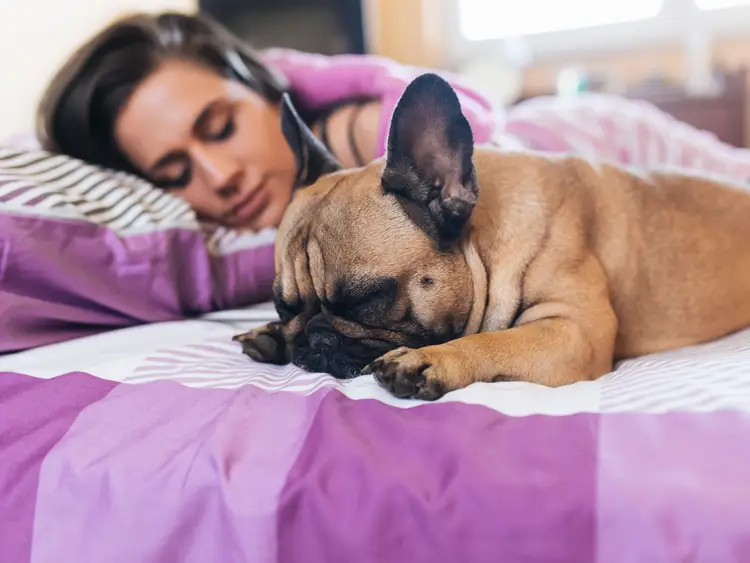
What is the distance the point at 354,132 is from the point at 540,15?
8.11ft

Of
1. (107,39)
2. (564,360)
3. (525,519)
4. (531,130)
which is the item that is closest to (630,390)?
(564,360)

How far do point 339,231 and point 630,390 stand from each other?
0.42 metres

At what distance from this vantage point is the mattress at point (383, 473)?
0.52 meters

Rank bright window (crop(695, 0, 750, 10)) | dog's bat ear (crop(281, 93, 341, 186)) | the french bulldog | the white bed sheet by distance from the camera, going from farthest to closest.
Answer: bright window (crop(695, 0, 750, 10)) < dog's bat ear (crop(281, 93, 341, 186)) < the french bulldog < the white bed sheet

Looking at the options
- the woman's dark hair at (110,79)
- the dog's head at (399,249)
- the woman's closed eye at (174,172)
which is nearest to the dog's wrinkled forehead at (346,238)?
the dog's head at (399,249)

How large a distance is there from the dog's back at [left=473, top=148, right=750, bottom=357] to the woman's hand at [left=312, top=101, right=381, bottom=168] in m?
0.48

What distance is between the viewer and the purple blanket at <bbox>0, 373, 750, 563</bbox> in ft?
1.68

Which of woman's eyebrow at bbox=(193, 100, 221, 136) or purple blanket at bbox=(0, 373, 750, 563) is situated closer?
purple blanket at bbox=(0, 373, 750, 563)

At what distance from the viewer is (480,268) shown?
3.11 feet

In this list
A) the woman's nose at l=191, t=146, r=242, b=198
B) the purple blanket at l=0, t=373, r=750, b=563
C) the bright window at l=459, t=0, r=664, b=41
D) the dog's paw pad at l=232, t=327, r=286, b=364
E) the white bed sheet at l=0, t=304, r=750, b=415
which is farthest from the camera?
the bright window at l=459, t=0, r=664, b=41

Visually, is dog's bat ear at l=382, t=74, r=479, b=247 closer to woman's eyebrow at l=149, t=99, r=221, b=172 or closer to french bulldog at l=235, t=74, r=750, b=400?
french bulldog at l=235, t=74, r=750, b=400

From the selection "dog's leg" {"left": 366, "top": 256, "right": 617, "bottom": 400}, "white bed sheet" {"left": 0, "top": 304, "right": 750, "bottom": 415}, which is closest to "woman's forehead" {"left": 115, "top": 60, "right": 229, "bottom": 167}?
"white bed sheet" {"left": 0, "top": 304, "right": 750, "bottom": 415}

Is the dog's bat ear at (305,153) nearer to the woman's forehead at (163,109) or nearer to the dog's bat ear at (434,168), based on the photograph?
the dog's bat ear at (434,168)

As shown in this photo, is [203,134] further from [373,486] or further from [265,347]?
[373,486]
